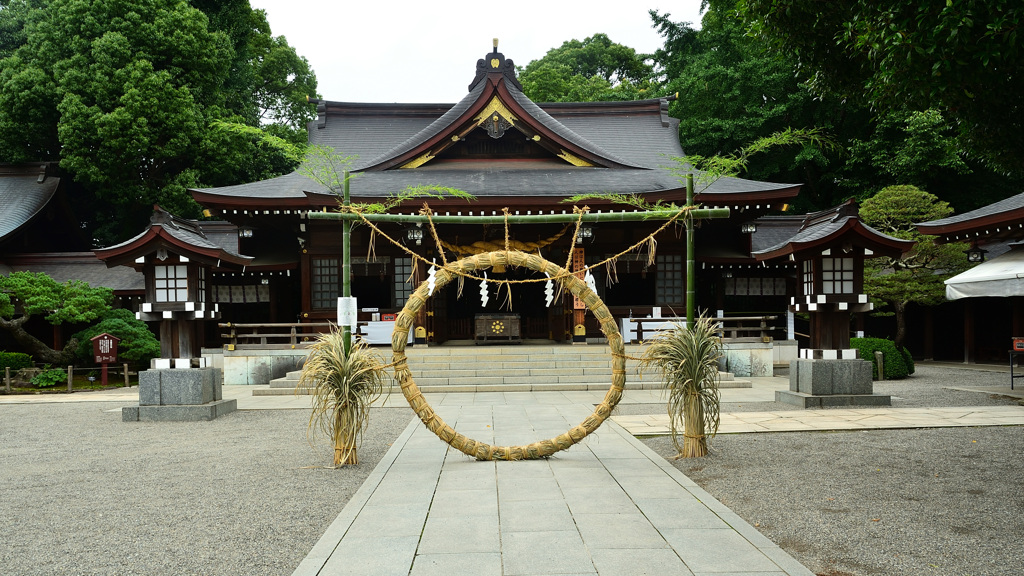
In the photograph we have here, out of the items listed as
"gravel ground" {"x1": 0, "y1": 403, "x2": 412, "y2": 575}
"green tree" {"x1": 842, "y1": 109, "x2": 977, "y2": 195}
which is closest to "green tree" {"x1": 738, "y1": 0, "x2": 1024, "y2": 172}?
"gravel ground" {"x1": 0, "y1": 403, "x2": 412, "y2": 575}

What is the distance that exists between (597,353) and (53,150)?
2211 cm

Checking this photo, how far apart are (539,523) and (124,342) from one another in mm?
15156

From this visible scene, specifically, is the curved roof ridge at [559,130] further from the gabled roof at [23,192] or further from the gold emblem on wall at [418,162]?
the gabled roof at [23,192]

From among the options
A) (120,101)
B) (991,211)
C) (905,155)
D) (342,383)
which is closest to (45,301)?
(120,101)

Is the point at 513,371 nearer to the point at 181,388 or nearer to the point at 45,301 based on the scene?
the point at 181,388

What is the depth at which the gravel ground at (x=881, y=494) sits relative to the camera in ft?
13.0

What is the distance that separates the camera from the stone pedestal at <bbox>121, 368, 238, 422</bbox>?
986 cm

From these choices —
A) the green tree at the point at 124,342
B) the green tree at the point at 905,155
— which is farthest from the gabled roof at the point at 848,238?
the green tree at the point at 124,342

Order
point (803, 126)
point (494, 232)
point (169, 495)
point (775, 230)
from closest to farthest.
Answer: point (169, 495)
point (494, 232)
point (775, 230)
point (803, 126)

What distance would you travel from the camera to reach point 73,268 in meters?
19.7

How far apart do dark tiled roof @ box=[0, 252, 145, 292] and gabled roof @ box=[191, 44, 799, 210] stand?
520 cm

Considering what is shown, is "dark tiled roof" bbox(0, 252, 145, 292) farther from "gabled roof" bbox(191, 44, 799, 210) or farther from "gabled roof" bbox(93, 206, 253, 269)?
"gabled roof" bbox(93, 206, 253, 269)

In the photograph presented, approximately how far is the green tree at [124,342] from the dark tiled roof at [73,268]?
297 centimetres

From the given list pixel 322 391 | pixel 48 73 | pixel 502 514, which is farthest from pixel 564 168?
→ pixel 48 73
